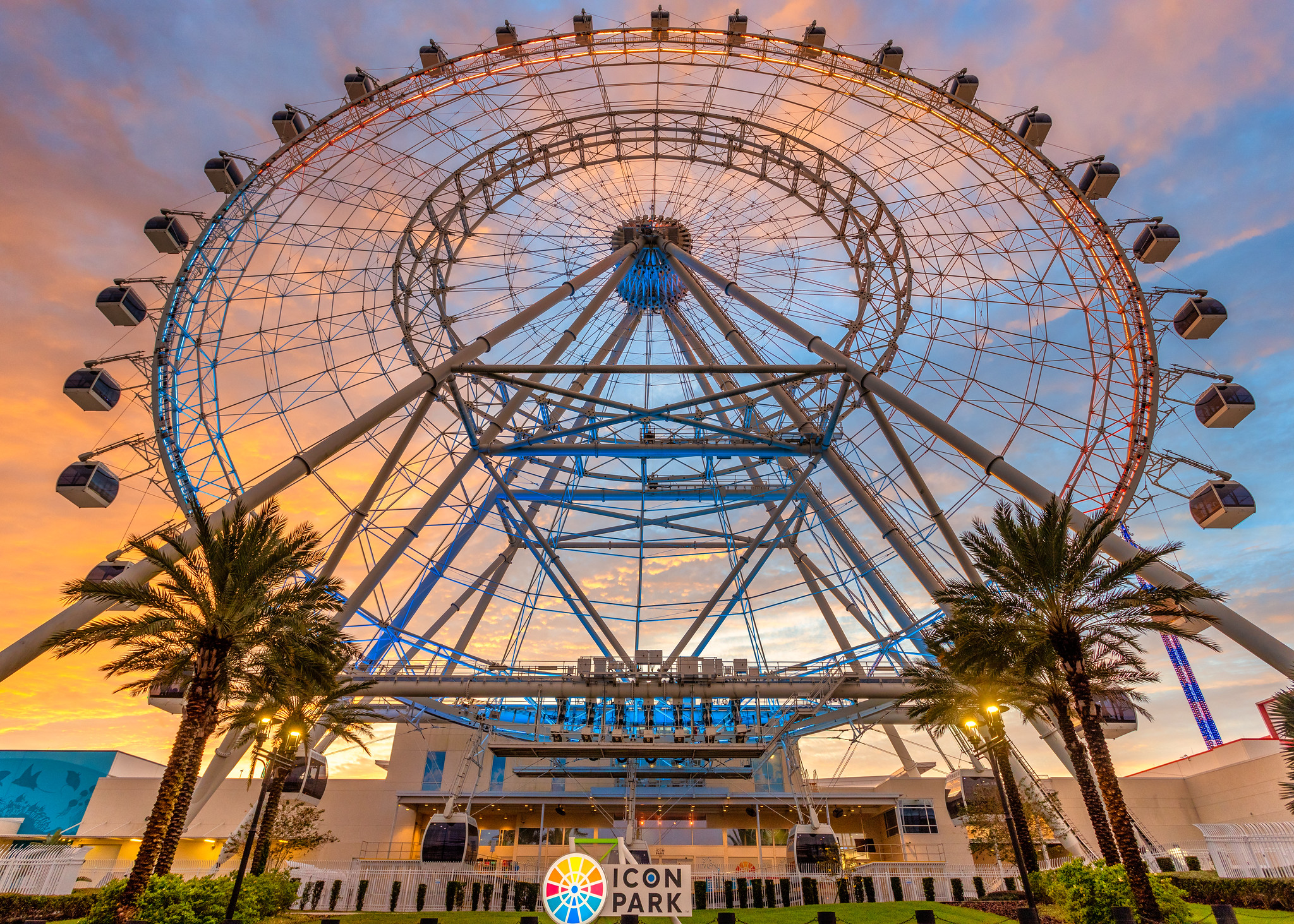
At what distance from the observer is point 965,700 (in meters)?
24.2

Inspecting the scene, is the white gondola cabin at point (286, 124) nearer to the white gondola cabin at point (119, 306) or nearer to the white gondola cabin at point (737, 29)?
the white gondola cabin at point (119, 306)

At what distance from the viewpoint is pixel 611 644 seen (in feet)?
108

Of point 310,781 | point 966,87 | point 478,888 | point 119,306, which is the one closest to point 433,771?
point 310,781

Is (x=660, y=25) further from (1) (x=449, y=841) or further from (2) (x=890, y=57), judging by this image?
(1) (x=449, y=841)

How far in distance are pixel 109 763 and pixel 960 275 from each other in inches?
2725

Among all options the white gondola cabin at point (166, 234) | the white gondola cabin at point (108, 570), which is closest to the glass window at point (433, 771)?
the white gondola cabin at point (108, 570)

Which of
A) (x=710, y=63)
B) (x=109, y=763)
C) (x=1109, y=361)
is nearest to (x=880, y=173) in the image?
(x=710, y=63)

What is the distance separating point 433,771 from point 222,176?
1378 inches

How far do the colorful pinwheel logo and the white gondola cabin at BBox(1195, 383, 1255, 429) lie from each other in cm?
2756

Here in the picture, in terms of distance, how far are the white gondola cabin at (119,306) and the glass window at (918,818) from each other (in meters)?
44.7

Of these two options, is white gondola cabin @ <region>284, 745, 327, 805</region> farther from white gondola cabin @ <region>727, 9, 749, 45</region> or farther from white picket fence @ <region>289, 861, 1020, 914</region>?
white gondola cabin @ <region>727, 9, 749, 45</region>

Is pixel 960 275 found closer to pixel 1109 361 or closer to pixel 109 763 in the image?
pixel 1109 361

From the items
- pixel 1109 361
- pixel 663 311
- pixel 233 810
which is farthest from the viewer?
pixel 233 810

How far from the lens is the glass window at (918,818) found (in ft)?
141
